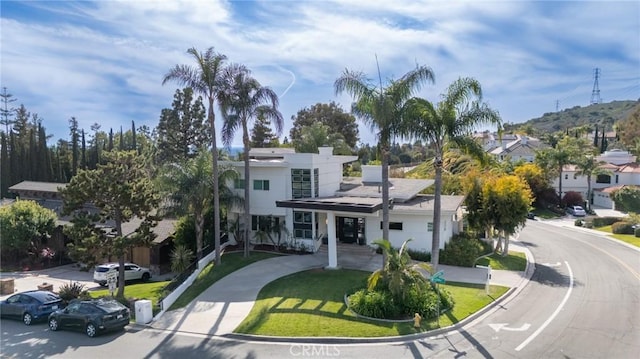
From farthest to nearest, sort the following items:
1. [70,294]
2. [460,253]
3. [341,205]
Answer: [460,253]
[341,205]
[70,294]

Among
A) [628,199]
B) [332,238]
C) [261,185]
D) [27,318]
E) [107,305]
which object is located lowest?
[27,318]

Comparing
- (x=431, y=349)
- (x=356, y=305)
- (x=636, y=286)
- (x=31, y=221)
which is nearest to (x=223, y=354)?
(x=356, y=305)

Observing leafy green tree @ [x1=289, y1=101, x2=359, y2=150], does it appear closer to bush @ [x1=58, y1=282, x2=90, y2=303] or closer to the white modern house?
the white modern house

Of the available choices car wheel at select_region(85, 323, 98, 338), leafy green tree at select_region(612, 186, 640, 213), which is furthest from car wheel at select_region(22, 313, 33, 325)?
leafy green tree at select_region(612, 186, 640, 213)

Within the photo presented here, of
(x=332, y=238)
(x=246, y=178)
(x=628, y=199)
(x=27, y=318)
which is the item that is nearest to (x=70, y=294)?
(x=27, y=318)

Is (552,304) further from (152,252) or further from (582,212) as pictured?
(582,212)

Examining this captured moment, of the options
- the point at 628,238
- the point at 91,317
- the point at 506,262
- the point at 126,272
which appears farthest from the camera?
the point at 628,238

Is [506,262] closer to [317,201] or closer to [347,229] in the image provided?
[347,229]
